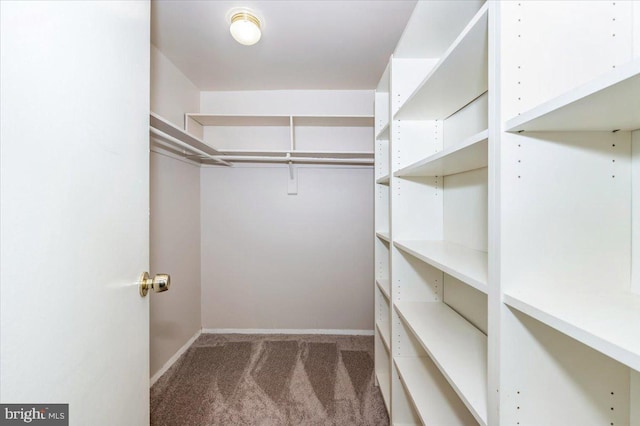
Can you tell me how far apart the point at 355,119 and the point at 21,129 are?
2.11 metres

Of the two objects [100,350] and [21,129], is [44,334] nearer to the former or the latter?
[100,350]

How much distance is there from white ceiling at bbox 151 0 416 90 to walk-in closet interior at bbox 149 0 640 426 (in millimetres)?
29

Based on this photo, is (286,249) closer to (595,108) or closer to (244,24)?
(244,24)

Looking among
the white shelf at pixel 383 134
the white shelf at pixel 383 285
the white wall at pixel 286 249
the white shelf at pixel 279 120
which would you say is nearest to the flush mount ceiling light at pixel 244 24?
the white shelf at pixel 279 120

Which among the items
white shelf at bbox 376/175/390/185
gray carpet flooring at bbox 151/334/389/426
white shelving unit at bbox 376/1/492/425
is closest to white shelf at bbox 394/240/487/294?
white shelving unit at bbox 376/1/492/425

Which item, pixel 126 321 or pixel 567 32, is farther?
pixel 126 321

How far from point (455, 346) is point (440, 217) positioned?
656 millimetres

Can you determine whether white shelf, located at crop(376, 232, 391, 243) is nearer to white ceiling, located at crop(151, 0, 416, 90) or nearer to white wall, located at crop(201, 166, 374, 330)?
white wall, located at crop(201, 166, 374, 330)

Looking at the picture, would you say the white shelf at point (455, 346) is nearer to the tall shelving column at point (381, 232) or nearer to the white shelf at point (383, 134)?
the tall shelving column at point (381, 232)

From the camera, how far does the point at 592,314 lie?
46cm

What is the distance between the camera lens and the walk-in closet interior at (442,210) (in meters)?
0.55

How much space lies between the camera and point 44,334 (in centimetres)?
43

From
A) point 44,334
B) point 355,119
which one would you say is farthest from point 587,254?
point 355,119

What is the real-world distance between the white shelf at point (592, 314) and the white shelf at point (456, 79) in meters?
0.67
